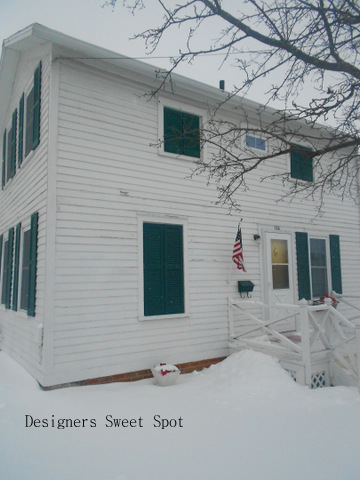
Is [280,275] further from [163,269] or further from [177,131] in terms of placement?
[177,131]

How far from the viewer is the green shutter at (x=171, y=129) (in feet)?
23.3

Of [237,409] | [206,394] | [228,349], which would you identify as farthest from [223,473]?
[228,349]

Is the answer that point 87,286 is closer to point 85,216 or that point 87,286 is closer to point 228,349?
point 85,216

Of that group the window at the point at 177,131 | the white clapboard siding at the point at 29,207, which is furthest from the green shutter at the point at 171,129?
the white clapboard siding at the point at 29,207

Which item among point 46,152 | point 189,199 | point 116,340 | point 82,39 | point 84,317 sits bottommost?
point 116,340

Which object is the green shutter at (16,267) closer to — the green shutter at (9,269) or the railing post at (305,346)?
the green shutter at (9,269)

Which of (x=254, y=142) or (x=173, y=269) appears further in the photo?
(x=254, y=142)

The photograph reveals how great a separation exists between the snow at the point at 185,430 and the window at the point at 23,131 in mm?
4502

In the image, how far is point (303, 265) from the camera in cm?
891

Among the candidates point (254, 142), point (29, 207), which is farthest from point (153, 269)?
point (254, 142)

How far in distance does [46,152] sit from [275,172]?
5.55m

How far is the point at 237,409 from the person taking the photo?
4.69 m

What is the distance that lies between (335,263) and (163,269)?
558cm

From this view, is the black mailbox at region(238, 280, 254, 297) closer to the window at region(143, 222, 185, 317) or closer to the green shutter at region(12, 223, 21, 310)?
the window at region(143, 222, 185, 317)
